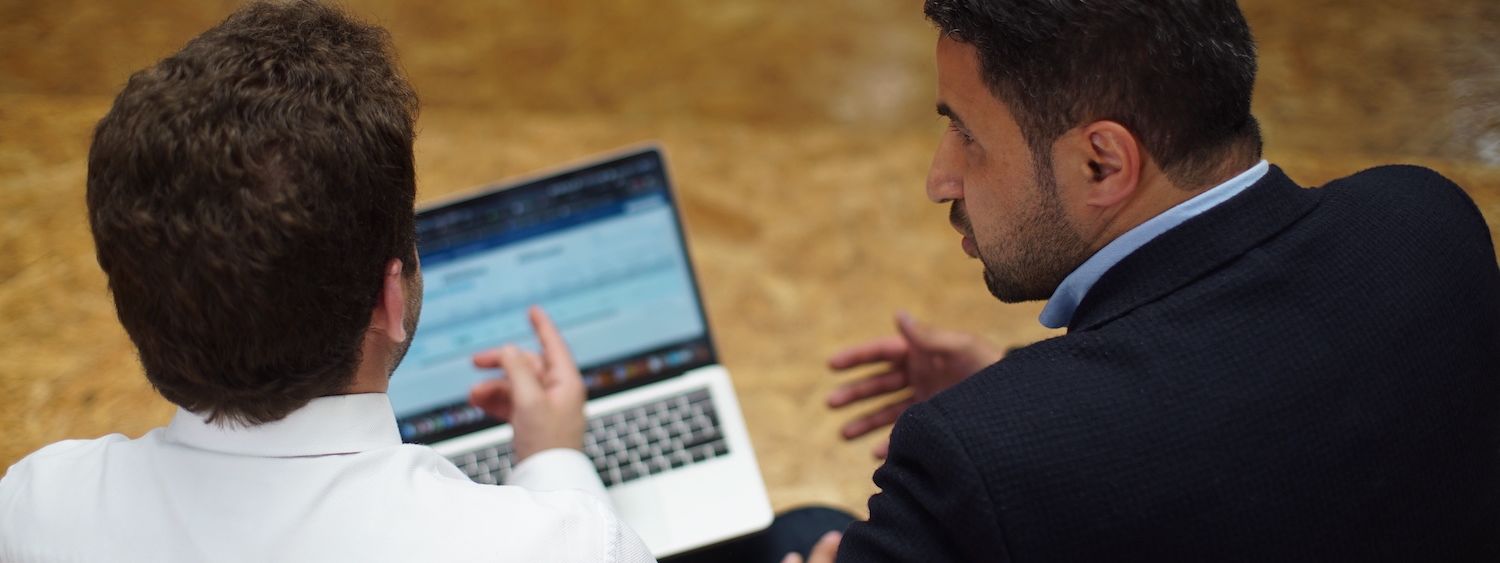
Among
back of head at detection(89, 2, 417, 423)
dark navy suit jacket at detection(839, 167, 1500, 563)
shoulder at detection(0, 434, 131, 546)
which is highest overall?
back of head at detection(89, 2, 417, 423)

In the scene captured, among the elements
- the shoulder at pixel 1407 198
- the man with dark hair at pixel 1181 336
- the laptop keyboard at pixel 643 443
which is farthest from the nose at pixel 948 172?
the laptop keyboard at pixel 643 443

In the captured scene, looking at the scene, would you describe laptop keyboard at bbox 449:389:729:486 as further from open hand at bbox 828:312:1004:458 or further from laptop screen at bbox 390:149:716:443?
open hand at bbox 828:312:1004:458

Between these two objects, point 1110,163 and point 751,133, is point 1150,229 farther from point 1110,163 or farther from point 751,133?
point 751,133

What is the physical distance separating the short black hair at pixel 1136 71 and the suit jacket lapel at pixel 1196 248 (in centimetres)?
5

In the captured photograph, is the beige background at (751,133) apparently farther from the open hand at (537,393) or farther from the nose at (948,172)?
the nose at (948,172)

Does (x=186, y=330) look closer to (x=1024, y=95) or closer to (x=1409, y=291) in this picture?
(x=1024, y=95)

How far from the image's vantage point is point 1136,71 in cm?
94

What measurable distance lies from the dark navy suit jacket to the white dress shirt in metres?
0.26

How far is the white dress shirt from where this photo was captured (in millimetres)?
802

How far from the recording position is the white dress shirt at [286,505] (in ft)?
2.63

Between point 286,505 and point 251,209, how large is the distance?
0.66ft

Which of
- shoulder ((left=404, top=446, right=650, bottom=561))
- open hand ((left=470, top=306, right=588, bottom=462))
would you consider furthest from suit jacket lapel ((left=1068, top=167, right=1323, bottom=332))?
open hand ((left=470, top=306, right=588, bottom=462))

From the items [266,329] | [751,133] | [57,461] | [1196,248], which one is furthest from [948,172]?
[751,133]

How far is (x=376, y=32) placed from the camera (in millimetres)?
938
